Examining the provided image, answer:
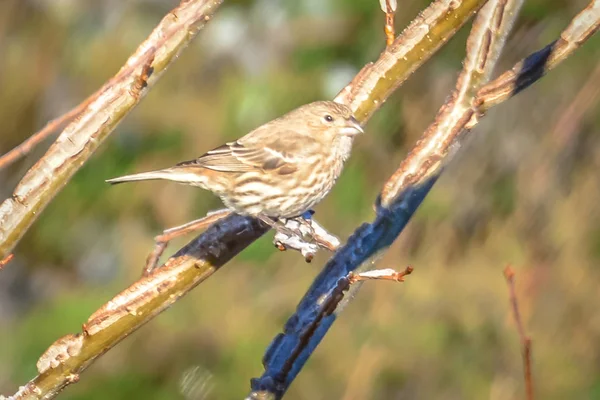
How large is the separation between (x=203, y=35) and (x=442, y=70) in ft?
6.80

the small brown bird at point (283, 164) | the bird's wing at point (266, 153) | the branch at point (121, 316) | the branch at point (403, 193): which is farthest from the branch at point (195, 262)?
the bird's wing at point (266, 153)

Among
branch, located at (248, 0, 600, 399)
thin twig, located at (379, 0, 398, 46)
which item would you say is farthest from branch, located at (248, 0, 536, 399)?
thin twig, located at (379, 0, 398, 46)

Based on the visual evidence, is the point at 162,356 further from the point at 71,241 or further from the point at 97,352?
the point at 97,352

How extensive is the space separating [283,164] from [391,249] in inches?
74.6

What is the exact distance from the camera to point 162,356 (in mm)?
6379

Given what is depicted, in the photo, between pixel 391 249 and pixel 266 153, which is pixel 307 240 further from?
pixel 391 249

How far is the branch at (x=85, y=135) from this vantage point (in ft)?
7.66

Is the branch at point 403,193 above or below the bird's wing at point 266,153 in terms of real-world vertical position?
below

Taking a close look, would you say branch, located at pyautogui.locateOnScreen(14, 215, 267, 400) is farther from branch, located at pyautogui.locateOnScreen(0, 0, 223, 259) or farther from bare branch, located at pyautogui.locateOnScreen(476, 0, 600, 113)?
bare branch, located at pyautogui.locateOnScreen(476, 0, 600, 113)

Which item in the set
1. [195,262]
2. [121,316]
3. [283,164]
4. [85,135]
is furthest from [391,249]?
[85,135]

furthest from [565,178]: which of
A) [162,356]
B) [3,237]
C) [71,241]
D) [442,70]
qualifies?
[3,237]

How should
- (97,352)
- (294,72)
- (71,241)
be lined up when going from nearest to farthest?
1. (97,352)
2. (294,72)
3. (71,241)

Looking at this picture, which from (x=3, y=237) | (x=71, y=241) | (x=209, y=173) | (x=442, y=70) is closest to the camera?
(x=3, y=237)

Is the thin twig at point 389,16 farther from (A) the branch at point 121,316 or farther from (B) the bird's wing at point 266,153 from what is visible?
(B) the bird's wing at point 266,153
